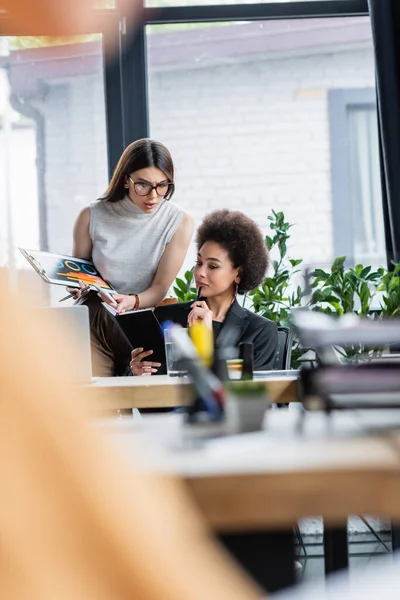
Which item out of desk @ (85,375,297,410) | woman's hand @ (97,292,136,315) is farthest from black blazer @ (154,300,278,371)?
desk @ (85,375,297,410)

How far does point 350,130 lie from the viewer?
4.71m

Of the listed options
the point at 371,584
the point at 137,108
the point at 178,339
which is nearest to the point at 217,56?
the point at 137,108

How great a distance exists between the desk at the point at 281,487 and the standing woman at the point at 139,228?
7.50 feet

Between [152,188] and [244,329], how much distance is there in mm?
726

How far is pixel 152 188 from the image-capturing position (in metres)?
3.41

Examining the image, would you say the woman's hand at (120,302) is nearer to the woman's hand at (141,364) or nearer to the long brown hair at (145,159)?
the woman's hand at (141,364)

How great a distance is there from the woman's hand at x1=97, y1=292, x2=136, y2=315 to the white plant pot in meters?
1.60

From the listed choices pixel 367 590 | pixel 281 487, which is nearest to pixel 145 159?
pixel 281 487

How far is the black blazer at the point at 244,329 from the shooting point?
310 cm

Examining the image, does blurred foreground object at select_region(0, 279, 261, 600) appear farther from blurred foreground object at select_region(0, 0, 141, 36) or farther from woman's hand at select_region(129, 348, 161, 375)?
woman's hand at select_region(129, 348, 161, 375)

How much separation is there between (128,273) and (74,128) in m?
1.40

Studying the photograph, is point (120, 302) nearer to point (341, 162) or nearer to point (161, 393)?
point (161, 393)

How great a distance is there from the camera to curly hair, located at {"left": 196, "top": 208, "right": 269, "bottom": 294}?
3.39 meters

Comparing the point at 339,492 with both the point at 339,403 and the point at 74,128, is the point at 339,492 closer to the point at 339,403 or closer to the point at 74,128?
the point at 339,403
